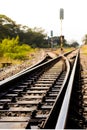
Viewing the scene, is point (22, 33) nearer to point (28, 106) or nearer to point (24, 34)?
point (24, 34)

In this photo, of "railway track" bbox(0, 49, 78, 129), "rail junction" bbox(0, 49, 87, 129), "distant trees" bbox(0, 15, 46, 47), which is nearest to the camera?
"rail junction" bbox(0, 49, 87, 129)

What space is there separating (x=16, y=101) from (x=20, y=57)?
21495mm

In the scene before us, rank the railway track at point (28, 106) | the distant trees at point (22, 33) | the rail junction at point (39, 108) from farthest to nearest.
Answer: the distant trees at point (22, 33) < the railway track at point (28, 106) < the rail junction at point (39, 108)

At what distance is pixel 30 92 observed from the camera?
8266 mm

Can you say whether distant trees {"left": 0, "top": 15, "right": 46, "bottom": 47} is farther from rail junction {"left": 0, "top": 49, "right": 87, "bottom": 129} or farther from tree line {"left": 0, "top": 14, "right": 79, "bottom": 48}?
rail junction {"left": 0, "top": 49, "right": 87, "bottom": 129}

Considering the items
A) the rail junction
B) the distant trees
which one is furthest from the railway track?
the distant trees

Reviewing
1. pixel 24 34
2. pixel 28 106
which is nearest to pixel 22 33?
pixel 24 34

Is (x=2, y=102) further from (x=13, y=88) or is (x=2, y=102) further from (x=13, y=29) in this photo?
(x=13, y=29)

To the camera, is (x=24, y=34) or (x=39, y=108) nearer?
(x=39, y=108)

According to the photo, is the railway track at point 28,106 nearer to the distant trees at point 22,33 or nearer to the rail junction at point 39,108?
the rail junction at point 39,108

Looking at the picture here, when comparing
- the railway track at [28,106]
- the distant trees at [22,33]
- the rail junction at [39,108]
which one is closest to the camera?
the rail junction at [39,108]

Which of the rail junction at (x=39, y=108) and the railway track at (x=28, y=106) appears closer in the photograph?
the rail junction at (x=39, y=108)

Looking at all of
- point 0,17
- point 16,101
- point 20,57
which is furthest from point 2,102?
point 0,17

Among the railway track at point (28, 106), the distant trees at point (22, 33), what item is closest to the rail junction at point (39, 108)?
the railway track at point (28, 106)
